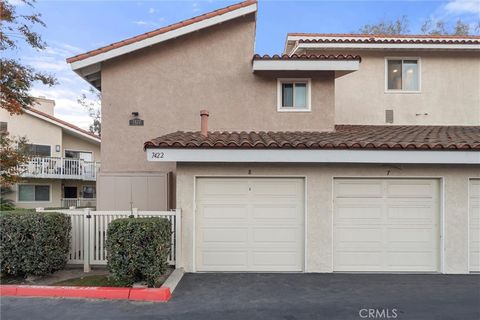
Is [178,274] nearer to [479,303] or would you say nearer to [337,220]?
[337,220]

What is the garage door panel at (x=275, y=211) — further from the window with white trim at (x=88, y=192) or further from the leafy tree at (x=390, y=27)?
the window with white trim at (x=88, y=192)

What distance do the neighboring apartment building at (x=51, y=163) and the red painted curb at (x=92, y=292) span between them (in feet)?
62.9

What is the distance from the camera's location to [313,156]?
7.56m

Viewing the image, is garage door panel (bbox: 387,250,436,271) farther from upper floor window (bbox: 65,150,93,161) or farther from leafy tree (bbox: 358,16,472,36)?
upper floor window (bbox: 65,150,93,161)

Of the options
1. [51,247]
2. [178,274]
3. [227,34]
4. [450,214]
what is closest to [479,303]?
[450,214]

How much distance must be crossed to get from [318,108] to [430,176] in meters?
3.65

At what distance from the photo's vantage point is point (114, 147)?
1029cm

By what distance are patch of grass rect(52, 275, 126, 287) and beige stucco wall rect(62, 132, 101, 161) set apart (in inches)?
810

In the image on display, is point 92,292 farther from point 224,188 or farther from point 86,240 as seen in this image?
point 224,188

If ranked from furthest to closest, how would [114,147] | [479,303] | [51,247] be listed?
[114,147]
[51,247]
[479,303]

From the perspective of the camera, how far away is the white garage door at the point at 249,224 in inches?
320

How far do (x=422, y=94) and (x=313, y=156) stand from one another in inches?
269

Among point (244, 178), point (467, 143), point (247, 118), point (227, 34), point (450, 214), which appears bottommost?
point (450, 214)

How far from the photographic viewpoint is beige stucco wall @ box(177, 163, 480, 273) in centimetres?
805
